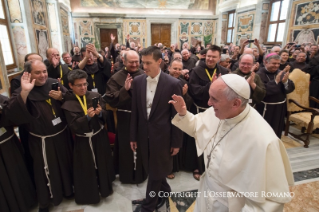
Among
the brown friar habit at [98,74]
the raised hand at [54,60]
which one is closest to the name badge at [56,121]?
the brown friar habit at [98,74]

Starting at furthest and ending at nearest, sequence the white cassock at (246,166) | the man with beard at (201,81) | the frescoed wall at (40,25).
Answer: the frescoed wall at (40,25) < the man with beard at (201,81) < the white cassock at (246,166)

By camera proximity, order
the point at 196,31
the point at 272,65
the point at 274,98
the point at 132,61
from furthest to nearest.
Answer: the point at 196,31
the point at 274,98
the point at 272,65
the point at 132,61

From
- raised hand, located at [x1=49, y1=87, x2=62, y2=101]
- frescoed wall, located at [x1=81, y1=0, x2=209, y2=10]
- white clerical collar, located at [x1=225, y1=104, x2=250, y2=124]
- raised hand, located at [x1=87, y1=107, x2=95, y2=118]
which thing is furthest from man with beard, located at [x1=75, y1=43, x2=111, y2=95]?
frescoed wall, located at [x1=81, y1=0, x2=209, y2=10]

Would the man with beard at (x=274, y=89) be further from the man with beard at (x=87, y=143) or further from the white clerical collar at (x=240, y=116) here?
the man with beard at (x=87, y=143)

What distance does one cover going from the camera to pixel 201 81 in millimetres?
3137

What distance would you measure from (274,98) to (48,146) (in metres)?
3.87

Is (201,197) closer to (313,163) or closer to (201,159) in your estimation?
(201,159)

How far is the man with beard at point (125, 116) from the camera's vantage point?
2.77 meters

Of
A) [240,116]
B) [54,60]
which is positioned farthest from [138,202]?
[54,60]

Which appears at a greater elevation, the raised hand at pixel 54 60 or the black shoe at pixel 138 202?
the raised hand at pixel 54 60

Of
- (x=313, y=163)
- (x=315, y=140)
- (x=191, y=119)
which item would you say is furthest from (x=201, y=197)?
(x=315, y=140)

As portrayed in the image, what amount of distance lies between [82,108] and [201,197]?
167 centimetres

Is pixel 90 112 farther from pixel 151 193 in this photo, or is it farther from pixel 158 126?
pixel 151 193

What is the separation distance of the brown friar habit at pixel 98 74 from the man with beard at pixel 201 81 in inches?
86.4
